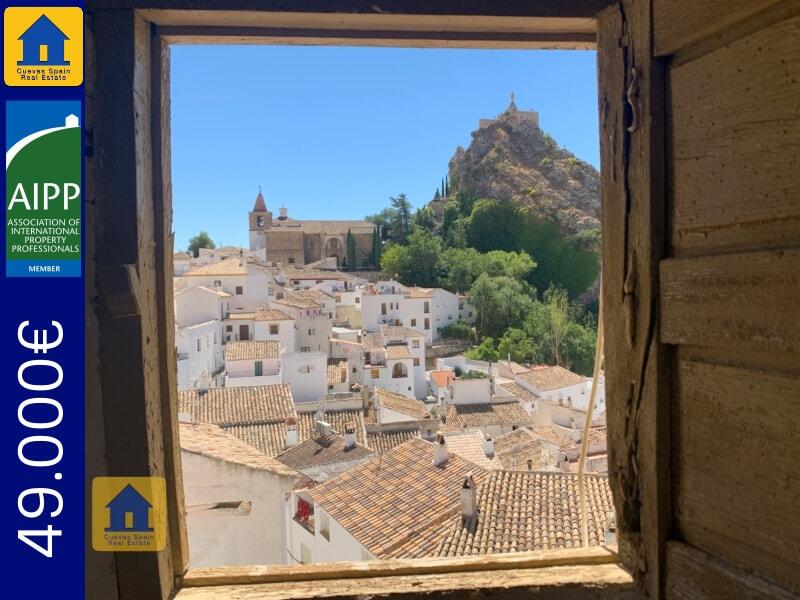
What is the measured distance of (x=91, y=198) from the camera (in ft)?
3.89

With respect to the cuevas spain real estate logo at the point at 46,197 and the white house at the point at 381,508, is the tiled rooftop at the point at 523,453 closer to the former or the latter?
the white house at the point at 381,508

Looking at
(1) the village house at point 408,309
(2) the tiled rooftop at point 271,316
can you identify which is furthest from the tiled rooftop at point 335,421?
(1) the village house at point 408,309

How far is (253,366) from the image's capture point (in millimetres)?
17906

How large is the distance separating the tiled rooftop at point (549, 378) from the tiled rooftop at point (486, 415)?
3374mm

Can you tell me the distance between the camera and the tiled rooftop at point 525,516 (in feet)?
18.9

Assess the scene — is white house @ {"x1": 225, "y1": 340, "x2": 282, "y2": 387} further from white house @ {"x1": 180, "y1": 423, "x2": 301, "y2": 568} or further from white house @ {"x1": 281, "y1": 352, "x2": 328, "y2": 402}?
white house @ {"x1": 180, "y1": 423, "x2": 301, "y2": 568}

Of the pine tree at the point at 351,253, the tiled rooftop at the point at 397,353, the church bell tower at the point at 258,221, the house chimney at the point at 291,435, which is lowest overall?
the house chimney at the point at 291,435

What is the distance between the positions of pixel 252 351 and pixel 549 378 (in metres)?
11.9

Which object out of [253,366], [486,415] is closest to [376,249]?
[486,415]

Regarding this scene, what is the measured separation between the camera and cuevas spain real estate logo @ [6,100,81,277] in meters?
1.16

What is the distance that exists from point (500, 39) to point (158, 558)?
138 centimetres

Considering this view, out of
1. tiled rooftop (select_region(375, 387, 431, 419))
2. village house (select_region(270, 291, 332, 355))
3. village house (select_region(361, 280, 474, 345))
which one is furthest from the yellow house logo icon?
village house (select_region(361, 280, 474, 345))

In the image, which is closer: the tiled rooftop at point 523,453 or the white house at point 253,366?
the tiled rooftop at point 523,453

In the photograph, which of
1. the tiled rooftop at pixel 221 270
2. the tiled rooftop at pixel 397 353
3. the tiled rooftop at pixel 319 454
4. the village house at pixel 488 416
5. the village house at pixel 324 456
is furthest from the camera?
the tiled rooftop at pixel 221 270
